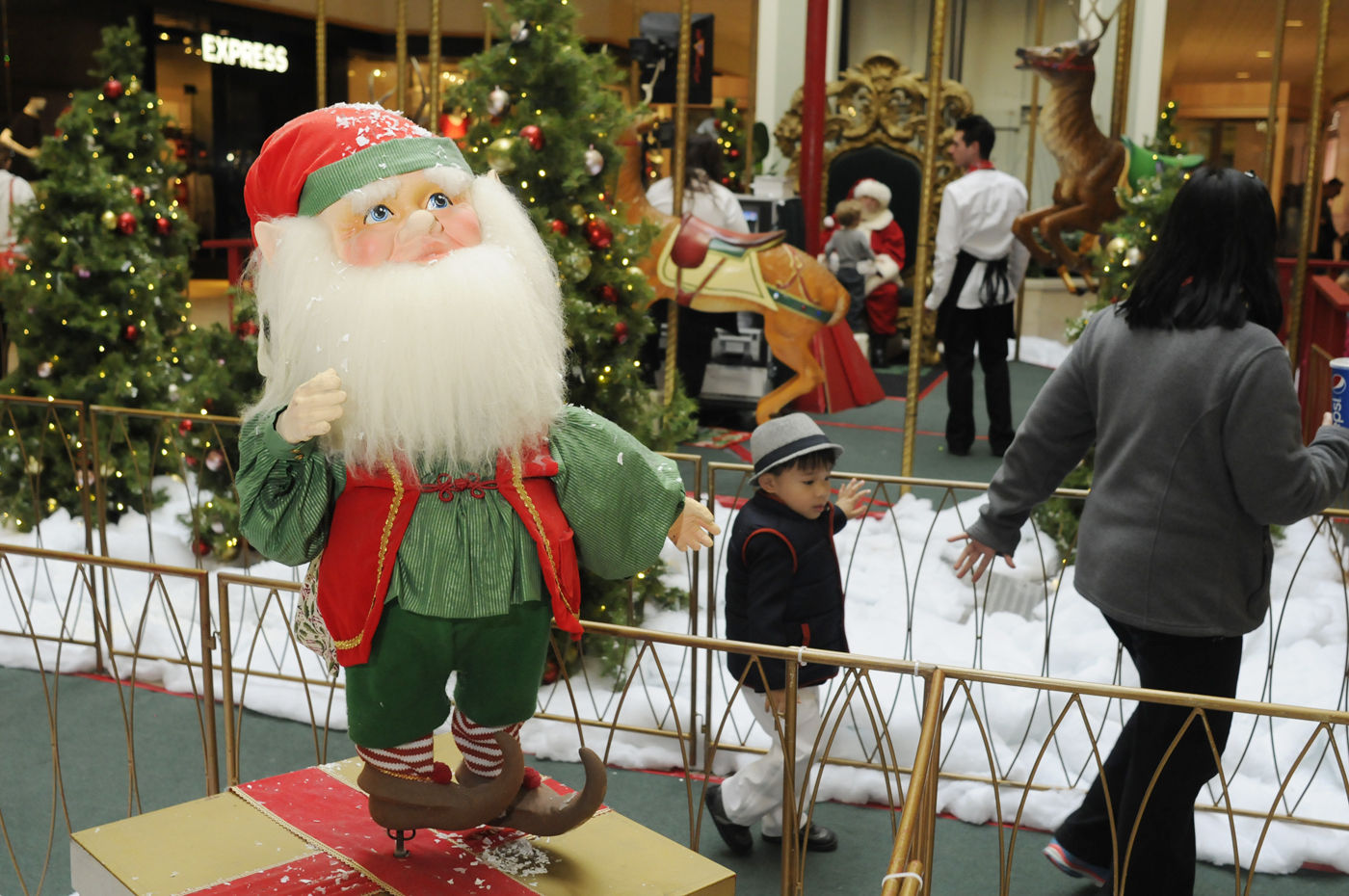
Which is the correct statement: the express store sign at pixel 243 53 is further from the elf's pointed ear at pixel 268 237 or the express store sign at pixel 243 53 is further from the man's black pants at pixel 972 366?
the elf's pointed ear at pixel 268 237

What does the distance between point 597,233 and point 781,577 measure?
163cm

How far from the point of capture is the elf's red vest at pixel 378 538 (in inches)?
73.6

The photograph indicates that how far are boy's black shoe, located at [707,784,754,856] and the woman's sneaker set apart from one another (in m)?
0.71

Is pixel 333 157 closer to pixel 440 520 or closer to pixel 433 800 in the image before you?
pixel 440 520

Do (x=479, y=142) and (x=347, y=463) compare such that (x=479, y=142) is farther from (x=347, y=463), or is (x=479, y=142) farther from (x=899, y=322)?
(x=899, y=322)

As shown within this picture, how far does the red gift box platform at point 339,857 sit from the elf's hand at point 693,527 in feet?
1.67

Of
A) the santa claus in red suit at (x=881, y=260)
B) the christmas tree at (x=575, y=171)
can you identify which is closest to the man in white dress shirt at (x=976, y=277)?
the santa claus in red suit at (x=881, y=260)

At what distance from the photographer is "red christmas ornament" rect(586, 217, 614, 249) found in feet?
13.6

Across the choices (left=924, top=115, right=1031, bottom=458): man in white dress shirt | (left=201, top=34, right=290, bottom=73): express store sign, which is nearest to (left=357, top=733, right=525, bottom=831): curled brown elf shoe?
(left=924, top=115, right=1031, bottom=458): man in white dress shirt

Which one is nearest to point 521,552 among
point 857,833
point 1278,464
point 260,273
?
point 260,273

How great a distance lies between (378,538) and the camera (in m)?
1.87

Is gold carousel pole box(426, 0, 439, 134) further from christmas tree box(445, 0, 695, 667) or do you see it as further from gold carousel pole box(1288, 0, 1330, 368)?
gold carousel pole box(1288, 0, 1330, 368)

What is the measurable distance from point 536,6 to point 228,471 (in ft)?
7.23

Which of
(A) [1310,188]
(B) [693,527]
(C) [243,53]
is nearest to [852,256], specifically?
(A) [1310,188]
